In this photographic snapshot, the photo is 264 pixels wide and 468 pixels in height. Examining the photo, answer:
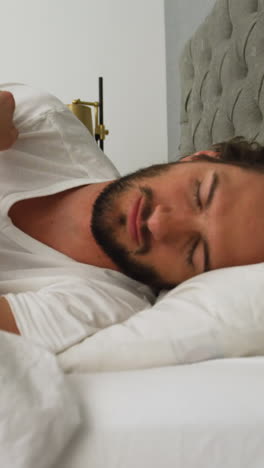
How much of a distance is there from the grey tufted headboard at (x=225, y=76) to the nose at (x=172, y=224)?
0.49m

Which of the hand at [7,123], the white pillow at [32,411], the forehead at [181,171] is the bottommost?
the white pillow at [32,411]

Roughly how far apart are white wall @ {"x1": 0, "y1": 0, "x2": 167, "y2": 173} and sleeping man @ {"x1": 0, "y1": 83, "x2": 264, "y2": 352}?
4.68 ft

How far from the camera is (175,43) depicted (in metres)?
2.29

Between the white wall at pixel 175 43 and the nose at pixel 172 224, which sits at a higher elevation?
the white wall at pixel 175 43

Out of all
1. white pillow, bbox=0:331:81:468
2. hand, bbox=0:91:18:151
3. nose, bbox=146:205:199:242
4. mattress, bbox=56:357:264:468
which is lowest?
mattress, bbox=56:357:264:468

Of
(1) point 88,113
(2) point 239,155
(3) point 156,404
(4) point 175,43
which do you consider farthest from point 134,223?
(4) point 175,43

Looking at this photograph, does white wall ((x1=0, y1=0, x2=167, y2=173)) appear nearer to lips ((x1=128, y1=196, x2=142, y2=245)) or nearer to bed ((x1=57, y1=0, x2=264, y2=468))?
lips ((x1=128, y1=196, x2=142, y2=245))

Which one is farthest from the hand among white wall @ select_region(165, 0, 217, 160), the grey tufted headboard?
white wall @ select_region(165, 0, 217, 160)

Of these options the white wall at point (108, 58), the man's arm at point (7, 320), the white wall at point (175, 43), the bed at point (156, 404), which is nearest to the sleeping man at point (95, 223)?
the man's arm at point (7, 320)

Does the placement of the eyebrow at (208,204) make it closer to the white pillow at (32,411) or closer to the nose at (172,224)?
the nose at (172,224)

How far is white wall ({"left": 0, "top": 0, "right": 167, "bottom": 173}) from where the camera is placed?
8.16ft

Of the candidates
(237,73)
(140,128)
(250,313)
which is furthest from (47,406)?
(140,128)

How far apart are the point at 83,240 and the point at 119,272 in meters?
0.11

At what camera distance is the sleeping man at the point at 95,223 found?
2.41ft
